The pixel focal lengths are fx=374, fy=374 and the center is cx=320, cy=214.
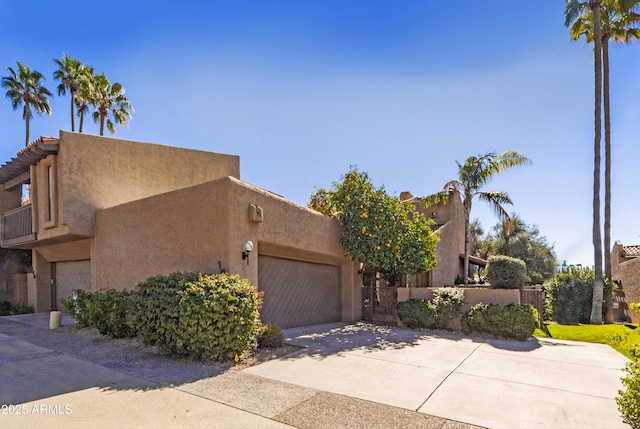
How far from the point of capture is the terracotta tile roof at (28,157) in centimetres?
1158

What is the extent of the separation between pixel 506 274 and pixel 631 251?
1640cm

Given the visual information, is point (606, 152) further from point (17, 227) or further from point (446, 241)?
point (17, 227)

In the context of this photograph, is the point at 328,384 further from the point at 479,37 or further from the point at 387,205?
the point at 479,37

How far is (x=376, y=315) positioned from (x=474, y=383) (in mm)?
8340

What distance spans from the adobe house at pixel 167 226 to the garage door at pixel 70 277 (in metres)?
0.04

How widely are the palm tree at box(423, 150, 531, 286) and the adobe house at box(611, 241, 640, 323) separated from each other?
6.03m

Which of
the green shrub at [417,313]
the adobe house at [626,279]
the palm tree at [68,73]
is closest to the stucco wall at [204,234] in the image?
the green shrub at [417,313]

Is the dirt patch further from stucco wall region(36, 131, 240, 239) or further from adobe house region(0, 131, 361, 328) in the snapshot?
stucco wall region(36, 131, 240, 239)

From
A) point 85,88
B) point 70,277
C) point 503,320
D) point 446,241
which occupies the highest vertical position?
point 85,88

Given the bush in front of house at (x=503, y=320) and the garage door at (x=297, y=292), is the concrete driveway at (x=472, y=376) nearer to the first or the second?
the bush in front of house at (x=503, y=320)

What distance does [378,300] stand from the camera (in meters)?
14.7

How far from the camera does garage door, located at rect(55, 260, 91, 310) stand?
14.8 metres

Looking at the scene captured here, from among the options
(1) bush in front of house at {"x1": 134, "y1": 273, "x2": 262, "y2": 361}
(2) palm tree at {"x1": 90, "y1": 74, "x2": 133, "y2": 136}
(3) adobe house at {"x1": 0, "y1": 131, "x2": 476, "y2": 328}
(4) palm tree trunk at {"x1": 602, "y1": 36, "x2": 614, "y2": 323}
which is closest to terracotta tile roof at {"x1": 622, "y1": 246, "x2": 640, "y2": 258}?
(4) palm tree trunk at {"x1": 602, "y1": 36, "x2": 614, "y2": 323}

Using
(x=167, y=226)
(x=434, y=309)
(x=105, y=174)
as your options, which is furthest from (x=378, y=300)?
(x=105, y=174)
